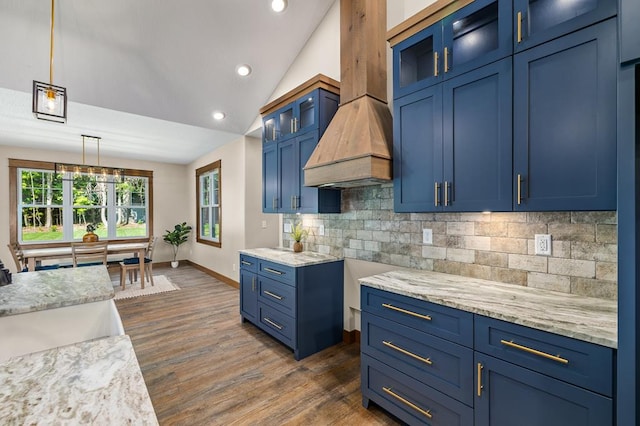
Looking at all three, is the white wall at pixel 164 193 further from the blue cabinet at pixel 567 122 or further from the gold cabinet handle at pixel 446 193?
the blue cabinet at pixel 567 122

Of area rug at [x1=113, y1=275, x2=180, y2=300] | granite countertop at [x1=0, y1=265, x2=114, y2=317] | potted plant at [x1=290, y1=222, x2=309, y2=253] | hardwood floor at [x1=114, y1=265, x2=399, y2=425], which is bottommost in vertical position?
hardwood floor at [x1=114, y1=265, x2=399, y2=425]

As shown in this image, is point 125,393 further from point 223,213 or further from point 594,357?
point 223,213

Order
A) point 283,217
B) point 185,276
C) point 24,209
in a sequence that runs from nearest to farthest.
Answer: point 283,217 < point 24,209 < point 185,276

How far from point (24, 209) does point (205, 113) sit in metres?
4.67

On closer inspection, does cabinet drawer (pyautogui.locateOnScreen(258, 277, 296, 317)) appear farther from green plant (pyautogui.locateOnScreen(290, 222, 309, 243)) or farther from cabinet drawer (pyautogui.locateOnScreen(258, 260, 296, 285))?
green plant (pyautogui.locateOnScreen(290, 222, 309, 243))

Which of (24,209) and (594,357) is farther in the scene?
(24,209)

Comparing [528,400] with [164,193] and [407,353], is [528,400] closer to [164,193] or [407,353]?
[407,353]

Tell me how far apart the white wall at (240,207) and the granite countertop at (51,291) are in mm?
3007

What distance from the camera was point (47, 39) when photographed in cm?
287

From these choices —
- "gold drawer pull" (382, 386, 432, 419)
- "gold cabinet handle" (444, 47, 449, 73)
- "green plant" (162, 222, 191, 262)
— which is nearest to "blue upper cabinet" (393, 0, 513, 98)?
"gold cabinet handle" (444, 47, 449, 73)

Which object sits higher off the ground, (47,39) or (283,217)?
(47,39)

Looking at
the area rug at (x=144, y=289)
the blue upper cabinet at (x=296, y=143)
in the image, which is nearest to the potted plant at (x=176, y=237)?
the area rug at (x=144, y=289)

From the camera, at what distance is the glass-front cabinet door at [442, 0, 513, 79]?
1.77 meters

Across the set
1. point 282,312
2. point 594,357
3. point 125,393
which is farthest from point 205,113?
point 594,357
